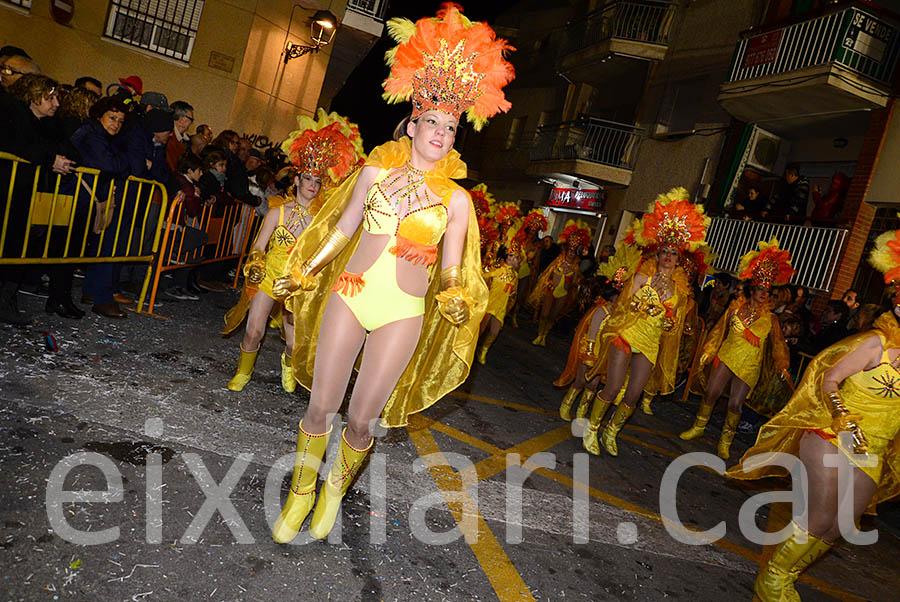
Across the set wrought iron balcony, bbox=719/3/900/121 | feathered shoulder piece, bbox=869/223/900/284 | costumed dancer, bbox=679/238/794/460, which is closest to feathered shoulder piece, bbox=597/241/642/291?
costumed dancer, bbox=679/238/794/460

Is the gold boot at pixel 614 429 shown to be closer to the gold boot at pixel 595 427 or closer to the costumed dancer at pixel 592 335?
the gold boot at pixel 595 427

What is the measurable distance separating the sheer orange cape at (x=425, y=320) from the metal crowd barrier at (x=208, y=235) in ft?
12.2

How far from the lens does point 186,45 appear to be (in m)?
14.1

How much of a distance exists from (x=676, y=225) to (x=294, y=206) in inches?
148

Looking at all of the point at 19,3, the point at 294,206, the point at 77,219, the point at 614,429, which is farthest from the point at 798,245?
the point at 19,3

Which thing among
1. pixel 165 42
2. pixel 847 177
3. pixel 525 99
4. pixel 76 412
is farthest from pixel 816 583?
pixel 525 99

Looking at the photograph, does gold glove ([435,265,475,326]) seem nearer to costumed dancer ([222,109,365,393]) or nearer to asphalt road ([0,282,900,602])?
asphalt road ([0,282,900,602])

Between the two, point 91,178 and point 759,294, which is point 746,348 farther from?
point 91,178

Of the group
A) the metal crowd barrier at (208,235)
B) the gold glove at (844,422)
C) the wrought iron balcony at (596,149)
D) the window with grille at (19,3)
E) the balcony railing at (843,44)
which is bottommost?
the metal crowd barrier at (208,235)

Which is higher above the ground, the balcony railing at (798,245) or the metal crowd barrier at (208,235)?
the balcony railing at (798,245)

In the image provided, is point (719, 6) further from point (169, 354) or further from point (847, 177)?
point (169, 354)

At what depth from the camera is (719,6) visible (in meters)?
17.3

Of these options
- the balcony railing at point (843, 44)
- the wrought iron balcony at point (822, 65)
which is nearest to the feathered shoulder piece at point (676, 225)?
the wrought iron balcony at point (822, 65)

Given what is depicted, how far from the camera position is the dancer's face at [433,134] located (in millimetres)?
3264
